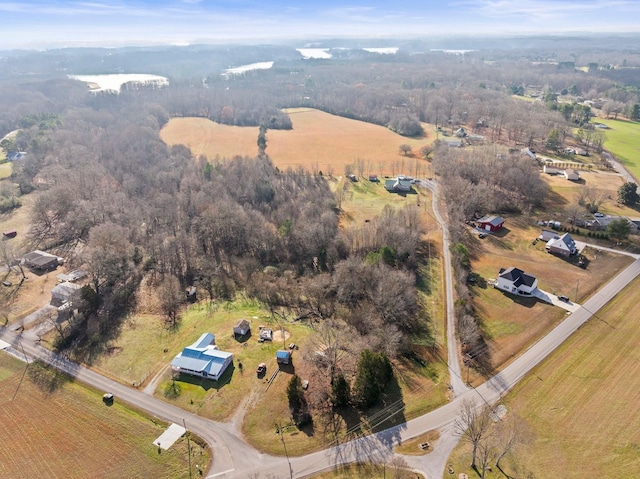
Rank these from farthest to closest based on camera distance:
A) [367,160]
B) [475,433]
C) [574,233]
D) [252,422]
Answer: [367,160] → [574,233] → [252,422] → [475,433]

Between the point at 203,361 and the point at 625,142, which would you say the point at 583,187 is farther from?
the point at 203,361

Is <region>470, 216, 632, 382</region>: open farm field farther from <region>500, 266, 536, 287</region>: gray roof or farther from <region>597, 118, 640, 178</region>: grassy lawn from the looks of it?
<region>597, 118, 640, 178</region>: grassy lawn

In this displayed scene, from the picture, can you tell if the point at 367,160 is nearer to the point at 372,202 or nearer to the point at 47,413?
the point at 372,202

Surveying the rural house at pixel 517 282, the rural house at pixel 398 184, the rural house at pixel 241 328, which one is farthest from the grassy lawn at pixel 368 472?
the rural house at pixel 398 184

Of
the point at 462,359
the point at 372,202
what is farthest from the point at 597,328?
the point at 372,202

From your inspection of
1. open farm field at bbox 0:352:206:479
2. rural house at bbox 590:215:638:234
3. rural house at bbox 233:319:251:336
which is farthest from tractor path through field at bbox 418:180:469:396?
rural house at bbox 590:215:638:234

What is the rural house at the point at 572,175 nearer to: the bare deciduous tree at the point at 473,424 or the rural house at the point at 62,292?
the bare deciduous tree at the point at 473,424

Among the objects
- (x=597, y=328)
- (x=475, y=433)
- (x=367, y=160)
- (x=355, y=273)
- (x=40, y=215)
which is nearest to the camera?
(x=475, y=433)
